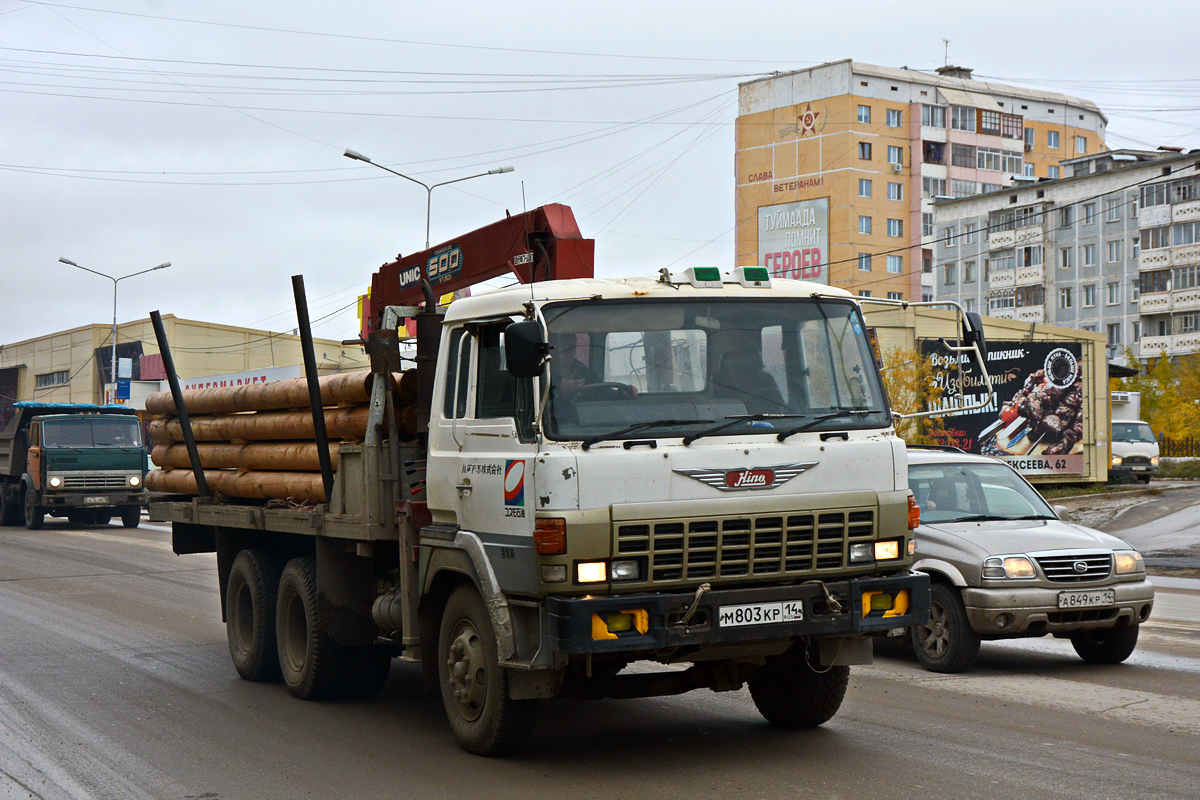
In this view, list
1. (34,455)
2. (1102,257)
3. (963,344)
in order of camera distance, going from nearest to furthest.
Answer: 1. (963,344)
2. (34,455)
3. (1102,257)

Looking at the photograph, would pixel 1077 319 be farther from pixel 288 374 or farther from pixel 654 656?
pixel 654 656

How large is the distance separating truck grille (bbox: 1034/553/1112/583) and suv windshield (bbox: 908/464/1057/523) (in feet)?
3.19

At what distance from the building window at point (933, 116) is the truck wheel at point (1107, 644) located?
92.9 meters

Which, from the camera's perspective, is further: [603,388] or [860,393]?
[860,393]

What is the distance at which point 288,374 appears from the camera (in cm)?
4775

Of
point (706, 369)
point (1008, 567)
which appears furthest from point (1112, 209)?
point (706, 369)

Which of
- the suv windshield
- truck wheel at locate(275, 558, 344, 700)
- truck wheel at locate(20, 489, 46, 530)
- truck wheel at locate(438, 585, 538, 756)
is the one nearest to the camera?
truck wheel at locate(438, 585, 538, 756)

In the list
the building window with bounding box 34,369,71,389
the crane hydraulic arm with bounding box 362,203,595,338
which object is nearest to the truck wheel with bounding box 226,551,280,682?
the crane hydraulic arm with bounding box 362,203,595,338

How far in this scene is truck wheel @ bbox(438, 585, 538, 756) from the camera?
688cm

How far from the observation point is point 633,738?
7738mm

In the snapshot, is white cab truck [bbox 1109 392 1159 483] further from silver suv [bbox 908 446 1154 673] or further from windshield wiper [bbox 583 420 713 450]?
windshield wiper [bbox 583 420 713 450]

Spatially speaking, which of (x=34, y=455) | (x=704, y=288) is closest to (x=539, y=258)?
(x=704, y=288)

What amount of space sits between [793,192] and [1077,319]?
834 inches

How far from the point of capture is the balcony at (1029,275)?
3504 inches
